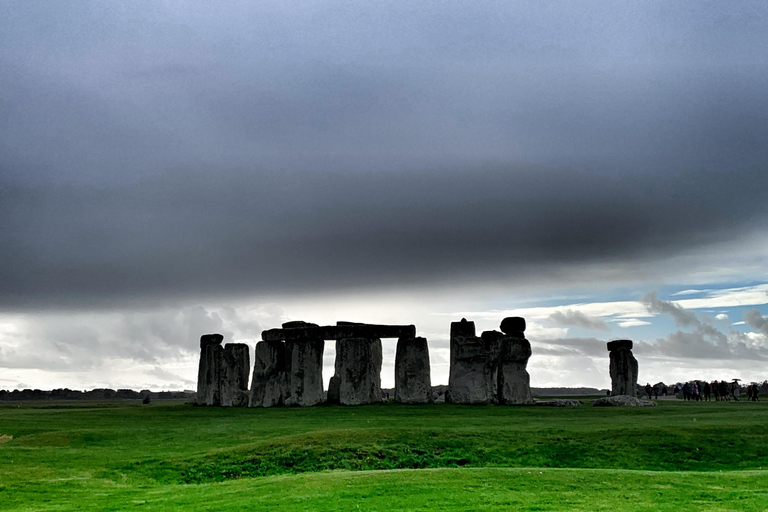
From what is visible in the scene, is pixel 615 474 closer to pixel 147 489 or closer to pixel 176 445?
pixel 147 489

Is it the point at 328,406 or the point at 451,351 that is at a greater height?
the point at 451,351

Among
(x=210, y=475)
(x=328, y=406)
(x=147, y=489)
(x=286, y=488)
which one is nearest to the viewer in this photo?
(x=286, y=488)

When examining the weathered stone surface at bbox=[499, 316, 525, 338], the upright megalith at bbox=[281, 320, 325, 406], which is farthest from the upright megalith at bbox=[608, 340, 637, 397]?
the upright megalith at bbox=[281, 320, 325, 406]

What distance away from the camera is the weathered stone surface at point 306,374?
4056 centimetres

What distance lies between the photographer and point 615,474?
17000 mm

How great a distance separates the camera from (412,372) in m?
40.2

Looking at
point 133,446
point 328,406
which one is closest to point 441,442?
point 133,446

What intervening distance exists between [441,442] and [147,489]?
865cm

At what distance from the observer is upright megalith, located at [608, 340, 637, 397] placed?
4397 cm

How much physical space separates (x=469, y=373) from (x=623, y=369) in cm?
1027

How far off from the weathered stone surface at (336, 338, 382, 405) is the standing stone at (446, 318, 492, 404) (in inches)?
159

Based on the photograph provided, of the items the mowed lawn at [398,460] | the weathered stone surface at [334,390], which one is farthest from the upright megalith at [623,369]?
the weathered stone surface at [334,390]

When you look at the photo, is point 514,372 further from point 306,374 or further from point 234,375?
point 234,375

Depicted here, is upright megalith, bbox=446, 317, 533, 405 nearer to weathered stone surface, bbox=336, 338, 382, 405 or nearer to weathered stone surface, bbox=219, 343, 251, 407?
weathered stone surface, bbox=336, 338, 382, 405
